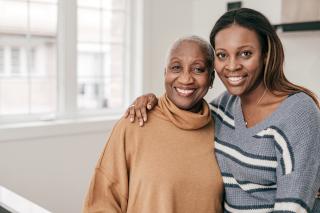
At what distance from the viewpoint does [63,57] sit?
10.8 ft

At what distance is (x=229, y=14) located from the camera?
1383 millimetres

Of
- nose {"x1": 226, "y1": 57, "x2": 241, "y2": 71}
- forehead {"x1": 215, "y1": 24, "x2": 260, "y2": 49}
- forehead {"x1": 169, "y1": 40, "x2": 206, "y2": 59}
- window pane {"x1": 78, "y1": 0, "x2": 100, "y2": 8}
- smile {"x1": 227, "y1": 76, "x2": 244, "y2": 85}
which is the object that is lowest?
smile {"x1": 227, "y1": 76, "x2": 244, "y2": 85}

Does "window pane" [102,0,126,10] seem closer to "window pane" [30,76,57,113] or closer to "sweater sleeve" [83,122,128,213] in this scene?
"window pane" [30,76,57,113]

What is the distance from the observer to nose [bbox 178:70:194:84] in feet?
4.85

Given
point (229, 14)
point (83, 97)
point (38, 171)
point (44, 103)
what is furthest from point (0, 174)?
point (229, 14)

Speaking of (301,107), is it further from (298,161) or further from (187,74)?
(187,74)

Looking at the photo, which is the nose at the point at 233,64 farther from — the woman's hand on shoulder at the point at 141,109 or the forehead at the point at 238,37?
the woman's hand on shoulder at the point at 141,109

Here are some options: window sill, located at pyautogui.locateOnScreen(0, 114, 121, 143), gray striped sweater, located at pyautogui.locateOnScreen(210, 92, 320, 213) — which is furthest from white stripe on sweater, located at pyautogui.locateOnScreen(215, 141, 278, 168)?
window sill, located at pyautogui.locateOnScreen(0, 114, 121, 143)

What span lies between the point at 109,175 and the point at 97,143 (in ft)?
6.21

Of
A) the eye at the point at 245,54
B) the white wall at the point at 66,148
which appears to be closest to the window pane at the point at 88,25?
the white wall at the point at 66,148

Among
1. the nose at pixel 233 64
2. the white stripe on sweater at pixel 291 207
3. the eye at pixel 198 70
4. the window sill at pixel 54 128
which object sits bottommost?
the window sill at pixel 54 128

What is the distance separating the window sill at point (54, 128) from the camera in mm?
2877

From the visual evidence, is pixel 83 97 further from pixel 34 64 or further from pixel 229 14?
pixel 229 14

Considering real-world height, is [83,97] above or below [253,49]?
below
